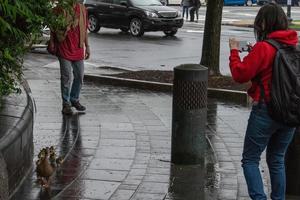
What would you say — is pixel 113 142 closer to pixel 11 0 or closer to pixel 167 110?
pixel 167 110

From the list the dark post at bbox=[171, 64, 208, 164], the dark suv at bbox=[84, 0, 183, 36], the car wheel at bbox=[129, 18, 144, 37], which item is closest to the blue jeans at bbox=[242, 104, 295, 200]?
the dark post at bbox=[171, 64, 208, 164]

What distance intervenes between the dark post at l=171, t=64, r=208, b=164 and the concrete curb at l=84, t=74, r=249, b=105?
4.08 meters

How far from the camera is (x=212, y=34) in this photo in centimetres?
1311

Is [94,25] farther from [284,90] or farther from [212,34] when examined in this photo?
[284,90]

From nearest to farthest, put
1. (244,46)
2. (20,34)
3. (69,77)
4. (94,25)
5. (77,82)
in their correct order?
1. (20,34)
2. (244,46)
3. (69,77)
4. (77,82)
5. (94,25)

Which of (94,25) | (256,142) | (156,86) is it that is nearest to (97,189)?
(256,142)

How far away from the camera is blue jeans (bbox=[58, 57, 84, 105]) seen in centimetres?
970

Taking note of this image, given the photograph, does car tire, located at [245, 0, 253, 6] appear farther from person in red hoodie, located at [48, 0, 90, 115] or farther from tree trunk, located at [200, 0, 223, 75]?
person in red hoodie, located at [48, 0, 90, 115]

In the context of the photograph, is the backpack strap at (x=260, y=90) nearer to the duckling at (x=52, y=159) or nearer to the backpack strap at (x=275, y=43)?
the backpack strap at (x=275, y=43)

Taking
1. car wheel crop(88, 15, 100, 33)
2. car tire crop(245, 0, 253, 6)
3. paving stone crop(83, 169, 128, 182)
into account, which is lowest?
car tire crop(245, 0, 253, 6)

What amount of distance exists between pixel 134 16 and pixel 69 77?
695 inches

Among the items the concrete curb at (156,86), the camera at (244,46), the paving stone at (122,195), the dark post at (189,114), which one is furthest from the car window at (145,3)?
the camera at (244,46)

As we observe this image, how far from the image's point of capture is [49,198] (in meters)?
5.94

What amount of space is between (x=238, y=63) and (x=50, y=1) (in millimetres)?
1575
